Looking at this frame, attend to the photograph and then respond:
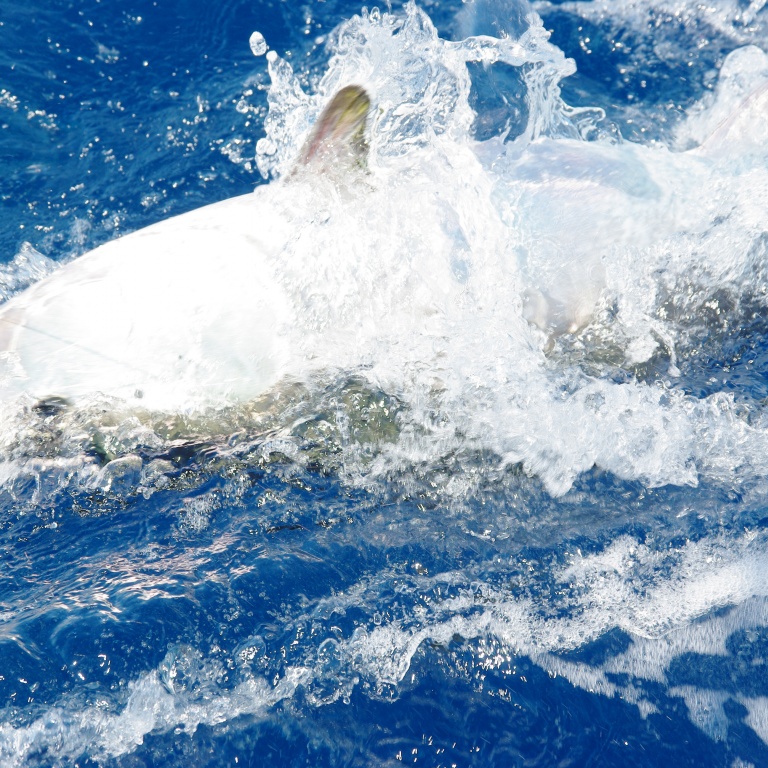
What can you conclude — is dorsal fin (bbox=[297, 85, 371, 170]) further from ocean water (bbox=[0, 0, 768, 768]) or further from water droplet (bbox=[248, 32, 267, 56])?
water droplet (bbox=[248, 32, 267, 56])

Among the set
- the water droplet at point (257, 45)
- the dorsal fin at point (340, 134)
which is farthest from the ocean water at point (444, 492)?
the water droplet at point (257, 45)

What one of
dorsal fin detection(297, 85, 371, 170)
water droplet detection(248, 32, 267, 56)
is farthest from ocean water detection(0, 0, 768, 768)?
water droplet detection(248, 32, 267, 56)

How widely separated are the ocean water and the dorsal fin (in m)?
0.07

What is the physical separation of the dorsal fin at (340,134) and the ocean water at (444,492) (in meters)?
0.07

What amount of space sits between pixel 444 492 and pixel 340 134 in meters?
1.39

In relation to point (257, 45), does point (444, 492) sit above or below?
below

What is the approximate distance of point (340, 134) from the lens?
2.61 meters

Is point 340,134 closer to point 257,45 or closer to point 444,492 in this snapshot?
point 444,492

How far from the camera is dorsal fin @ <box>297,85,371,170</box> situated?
2.55 metres

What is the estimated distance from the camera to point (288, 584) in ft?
8.57

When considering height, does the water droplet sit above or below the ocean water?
above

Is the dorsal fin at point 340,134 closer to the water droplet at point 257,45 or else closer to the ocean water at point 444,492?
the ocean water at point 444,492

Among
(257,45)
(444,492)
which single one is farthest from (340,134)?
(257,45)

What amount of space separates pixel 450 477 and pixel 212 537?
93cm
